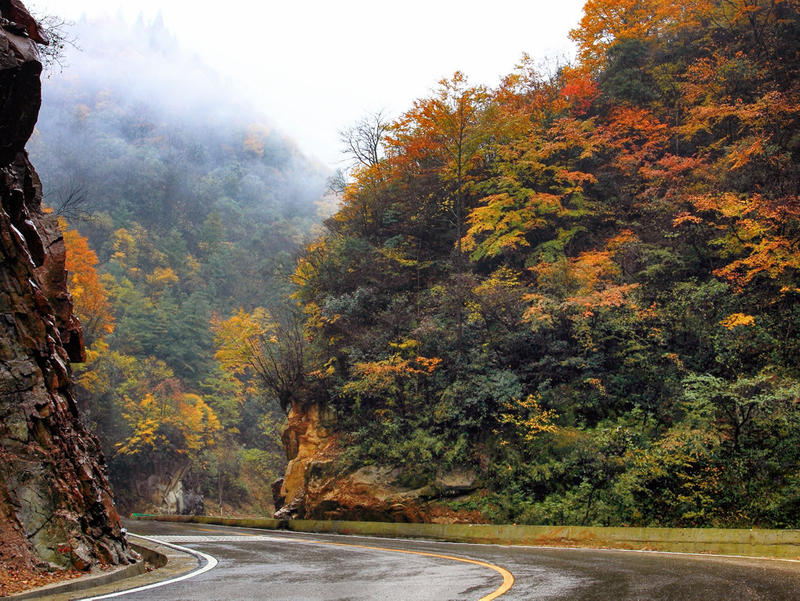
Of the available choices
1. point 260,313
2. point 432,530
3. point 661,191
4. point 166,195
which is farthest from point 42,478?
point 166,195

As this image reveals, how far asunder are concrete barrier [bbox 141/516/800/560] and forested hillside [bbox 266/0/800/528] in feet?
4.42

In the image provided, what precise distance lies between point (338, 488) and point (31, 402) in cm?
1368

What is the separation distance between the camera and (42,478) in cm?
823

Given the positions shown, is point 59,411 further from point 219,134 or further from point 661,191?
point 219,134

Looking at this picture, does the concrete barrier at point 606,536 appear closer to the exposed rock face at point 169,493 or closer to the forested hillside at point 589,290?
the forested hillside at point 589,290

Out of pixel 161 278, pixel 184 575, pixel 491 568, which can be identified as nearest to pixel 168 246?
pixel 161 278

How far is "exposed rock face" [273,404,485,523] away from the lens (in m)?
18.5

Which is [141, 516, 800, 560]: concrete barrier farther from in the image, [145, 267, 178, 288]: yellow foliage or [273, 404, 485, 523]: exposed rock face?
[145, 267, 178, 288]: yellow foliage

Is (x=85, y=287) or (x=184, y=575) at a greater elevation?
(x=85, y=287)

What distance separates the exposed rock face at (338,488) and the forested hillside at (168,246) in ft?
22.9

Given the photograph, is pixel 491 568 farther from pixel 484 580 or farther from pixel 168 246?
pixel 168 246

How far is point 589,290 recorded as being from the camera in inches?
785

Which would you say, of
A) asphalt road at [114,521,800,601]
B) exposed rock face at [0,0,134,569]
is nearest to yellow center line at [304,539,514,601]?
asphalt road at [114,521,800,601]

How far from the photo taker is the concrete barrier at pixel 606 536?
9.96m
